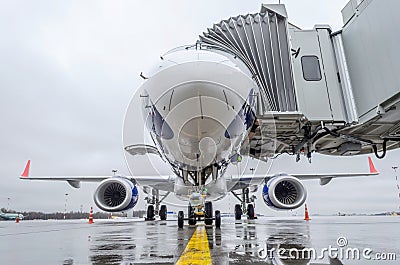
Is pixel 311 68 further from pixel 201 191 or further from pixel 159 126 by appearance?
pixel 201 191

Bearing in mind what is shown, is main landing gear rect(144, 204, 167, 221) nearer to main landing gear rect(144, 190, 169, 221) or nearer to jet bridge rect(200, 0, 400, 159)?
main landing gear rect(144, 190, 169, 221)

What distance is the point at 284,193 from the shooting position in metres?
8.78

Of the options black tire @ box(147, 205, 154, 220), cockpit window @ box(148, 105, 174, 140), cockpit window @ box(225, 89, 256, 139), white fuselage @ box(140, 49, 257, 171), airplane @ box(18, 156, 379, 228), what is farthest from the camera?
black tire @ box(147, 205, 154, 220)

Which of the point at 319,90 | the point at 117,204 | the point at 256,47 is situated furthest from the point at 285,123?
the point at 117,204

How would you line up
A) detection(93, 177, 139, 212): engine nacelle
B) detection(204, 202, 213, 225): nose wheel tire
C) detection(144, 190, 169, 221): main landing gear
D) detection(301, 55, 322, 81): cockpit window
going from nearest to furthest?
detection(301, 55, 322, 81): cockpit window, detection(204, 202, 213, 225): nose wheel tire, detection(93, 177, 139, 212): engine nacelle, detection(144, 190, 169, 221): main landing gear

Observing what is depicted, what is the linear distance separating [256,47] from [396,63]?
6.73 feet

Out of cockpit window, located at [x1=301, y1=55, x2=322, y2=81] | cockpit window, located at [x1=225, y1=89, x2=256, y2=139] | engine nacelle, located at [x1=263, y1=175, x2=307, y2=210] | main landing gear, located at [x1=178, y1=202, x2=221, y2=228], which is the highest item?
cockpit window, located at [x1=301, y1=55, x2=322, y2=81]

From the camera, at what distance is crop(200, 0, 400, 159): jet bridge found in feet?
14.3

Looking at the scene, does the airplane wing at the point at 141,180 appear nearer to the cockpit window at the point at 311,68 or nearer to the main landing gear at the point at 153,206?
the main landing gear at the point at 153,206

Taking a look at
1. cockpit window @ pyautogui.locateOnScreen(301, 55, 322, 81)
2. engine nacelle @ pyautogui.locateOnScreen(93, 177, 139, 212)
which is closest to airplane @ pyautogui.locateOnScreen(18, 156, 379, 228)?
engine nacelle @ pyautogui.locateOnScreen(93, 177, 139, 212)

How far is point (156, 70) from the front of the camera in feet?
14.8

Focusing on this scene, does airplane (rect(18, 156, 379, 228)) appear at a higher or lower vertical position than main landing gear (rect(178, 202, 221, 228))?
higher

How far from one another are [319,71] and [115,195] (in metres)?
7.26

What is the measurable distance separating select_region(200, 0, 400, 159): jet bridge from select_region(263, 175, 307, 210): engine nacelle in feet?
10.5
